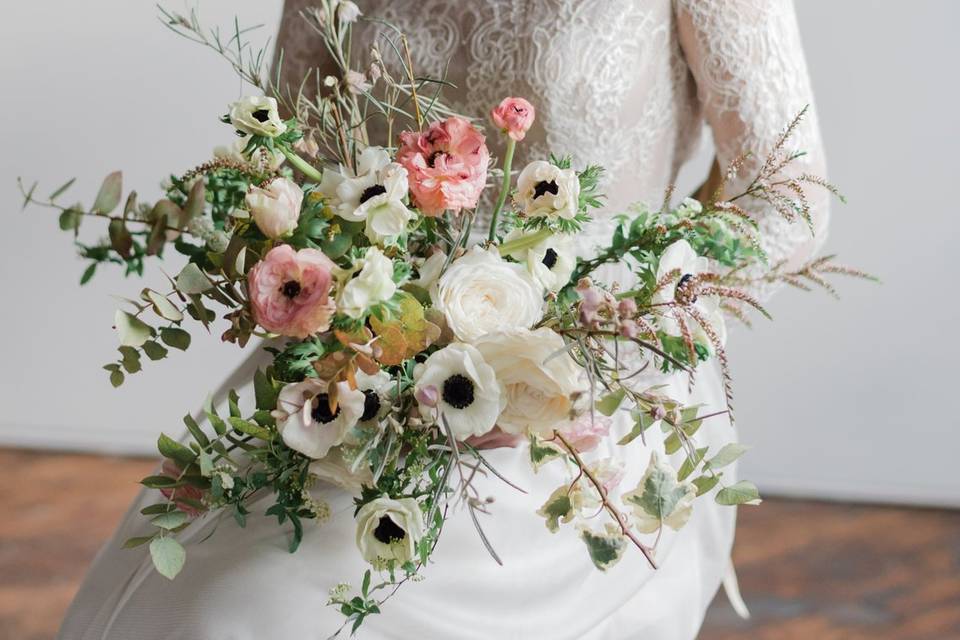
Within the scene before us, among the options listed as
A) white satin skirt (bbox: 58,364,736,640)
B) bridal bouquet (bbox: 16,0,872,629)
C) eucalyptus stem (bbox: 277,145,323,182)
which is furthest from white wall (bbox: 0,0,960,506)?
eucalyptus stem (bbox: 277,145,323,182)

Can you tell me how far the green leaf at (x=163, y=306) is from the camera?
781 millimetres

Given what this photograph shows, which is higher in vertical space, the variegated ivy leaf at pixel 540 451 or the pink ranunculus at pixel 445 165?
the pink ranunculus at pixel 445 165

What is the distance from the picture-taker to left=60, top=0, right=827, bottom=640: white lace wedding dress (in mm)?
999

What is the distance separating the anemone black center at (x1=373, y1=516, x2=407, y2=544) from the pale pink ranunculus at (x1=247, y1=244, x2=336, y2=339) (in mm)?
165

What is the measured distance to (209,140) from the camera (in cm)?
268

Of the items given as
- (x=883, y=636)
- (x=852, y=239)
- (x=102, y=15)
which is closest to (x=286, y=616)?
(x=883, y=636)

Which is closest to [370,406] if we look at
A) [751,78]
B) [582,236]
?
[582,236]

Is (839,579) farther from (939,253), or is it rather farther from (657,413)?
(657,413)

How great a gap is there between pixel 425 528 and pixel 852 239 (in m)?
1.89

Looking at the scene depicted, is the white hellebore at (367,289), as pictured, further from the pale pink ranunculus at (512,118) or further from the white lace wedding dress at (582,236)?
the white lace wedding dress at (582,236)

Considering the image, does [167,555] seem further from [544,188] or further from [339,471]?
[544,188]

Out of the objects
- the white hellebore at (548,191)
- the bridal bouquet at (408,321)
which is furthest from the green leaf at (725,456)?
the white hellebore at (548,191)

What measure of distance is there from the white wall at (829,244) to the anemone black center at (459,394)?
1874 mm

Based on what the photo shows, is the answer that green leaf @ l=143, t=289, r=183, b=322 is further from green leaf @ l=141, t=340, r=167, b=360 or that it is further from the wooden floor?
the wooden floor
